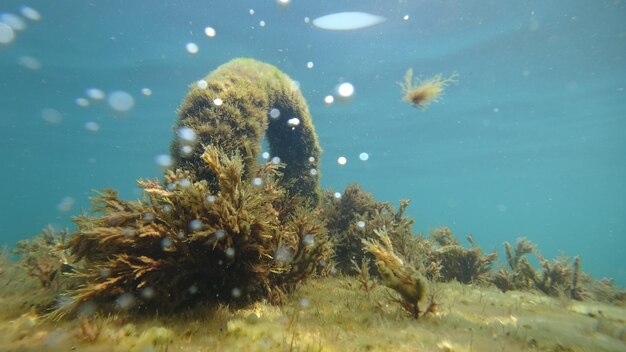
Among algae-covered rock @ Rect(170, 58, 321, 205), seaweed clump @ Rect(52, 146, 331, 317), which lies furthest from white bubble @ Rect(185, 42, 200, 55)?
seaweed clump @ Rect(52, 146, 331, 317)

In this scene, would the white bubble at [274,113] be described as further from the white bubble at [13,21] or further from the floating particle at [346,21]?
the white bubble at [13,21]

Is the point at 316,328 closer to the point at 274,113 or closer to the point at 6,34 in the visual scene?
the point at 274,113

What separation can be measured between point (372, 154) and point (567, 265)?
35205 mm

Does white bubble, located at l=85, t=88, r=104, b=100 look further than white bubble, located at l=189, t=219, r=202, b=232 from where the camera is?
Yes

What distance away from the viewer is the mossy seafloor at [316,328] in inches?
108

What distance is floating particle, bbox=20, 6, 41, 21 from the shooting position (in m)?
16.6

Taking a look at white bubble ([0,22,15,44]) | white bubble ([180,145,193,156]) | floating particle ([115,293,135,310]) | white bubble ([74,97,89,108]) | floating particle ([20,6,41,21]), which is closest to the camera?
floating particle ([115,293,135,310])

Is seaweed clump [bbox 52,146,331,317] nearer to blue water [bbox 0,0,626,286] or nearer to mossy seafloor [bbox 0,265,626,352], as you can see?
mossy seafloor [bbox 0,265,626,352]

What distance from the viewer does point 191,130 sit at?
18.7 feet

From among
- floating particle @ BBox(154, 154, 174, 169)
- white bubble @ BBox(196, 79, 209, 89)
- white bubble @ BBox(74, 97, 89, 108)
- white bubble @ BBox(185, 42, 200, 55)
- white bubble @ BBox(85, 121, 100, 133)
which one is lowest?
floating particle @ BBox(154, 154, 174, 169)

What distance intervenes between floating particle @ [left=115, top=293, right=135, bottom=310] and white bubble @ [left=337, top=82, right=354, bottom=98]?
21925 millimetres

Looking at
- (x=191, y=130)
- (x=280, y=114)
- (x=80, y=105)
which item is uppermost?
(x=80, y=105)

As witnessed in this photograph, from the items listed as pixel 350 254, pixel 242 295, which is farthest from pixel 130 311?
pixel 350 254

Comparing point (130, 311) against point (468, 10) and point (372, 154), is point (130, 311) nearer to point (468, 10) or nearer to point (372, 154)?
point (468, 10)
